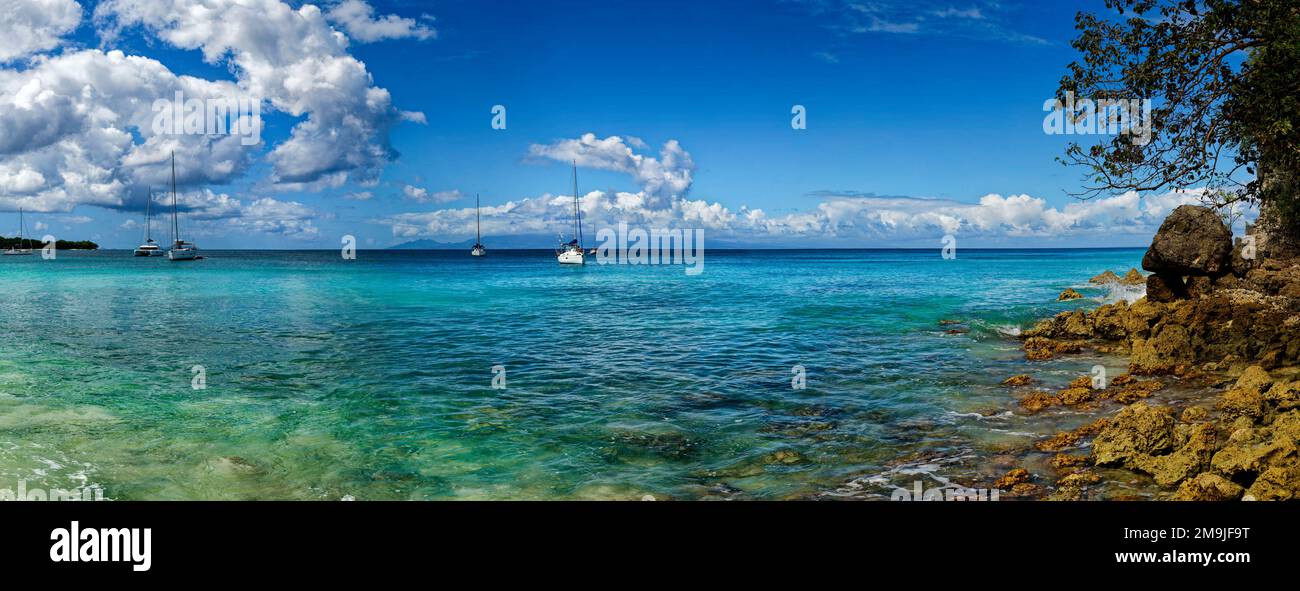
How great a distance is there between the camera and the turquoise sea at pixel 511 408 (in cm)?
1180

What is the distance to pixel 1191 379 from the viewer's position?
1745cm

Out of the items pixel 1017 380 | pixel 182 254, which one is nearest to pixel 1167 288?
pixel 1017 380

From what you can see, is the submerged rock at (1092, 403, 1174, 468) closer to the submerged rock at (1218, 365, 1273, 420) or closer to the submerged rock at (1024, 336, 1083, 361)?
the submerged rock at (1218, 365, 1273, 420)

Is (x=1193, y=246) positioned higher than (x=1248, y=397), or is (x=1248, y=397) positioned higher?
(x=1193, y=246)

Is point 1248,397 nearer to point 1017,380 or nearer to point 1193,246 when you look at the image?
point 1017,380

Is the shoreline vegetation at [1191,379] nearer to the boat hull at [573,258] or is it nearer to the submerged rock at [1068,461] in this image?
the submerged rock at [1068,461]

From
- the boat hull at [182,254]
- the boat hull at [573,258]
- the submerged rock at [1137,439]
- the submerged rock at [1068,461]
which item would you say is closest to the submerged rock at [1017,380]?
the submerged rock at [1137,439]

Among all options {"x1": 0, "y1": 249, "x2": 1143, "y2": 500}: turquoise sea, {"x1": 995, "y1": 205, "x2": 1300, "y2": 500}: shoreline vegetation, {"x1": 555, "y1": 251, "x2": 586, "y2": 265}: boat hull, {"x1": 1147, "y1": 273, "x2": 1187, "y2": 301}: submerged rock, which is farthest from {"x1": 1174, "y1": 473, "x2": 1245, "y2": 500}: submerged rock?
{"x1": 555, "y1": 251, "x2": 586, "y2": 265}: boat hull

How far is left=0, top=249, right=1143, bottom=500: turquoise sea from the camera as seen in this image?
11.8m

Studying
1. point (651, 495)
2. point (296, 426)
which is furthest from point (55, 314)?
point (651, 495)

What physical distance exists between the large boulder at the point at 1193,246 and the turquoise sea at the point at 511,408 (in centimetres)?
609

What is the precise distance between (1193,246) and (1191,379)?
11319 millimetres
